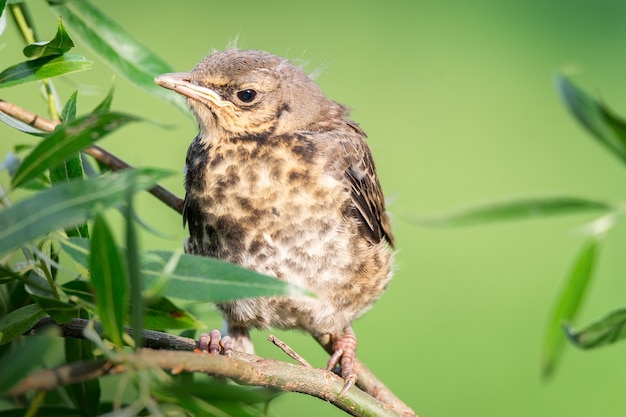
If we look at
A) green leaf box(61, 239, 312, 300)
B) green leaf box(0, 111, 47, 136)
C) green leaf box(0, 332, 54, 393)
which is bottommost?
green leaf box(0, 332, 54, 393)

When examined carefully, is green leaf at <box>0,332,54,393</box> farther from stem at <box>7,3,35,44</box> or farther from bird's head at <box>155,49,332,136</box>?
bird's head at <box>155,49,332,136</box>

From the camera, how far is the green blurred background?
357 cm

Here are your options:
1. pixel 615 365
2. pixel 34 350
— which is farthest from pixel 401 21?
pixel 34 350

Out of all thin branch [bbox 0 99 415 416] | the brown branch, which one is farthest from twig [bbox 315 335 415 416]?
the brown branch

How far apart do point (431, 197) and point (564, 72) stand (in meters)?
2.82

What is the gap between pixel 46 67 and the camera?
1.47m

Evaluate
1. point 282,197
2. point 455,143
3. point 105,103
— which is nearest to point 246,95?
point 282,197

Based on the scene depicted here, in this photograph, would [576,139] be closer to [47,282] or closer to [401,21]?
[401,21]

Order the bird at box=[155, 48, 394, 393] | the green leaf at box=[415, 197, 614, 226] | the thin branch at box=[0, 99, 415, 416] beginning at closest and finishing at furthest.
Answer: the green leaf at box=[415, 197, 614, 226], the thin branch at box=[0, 99, 415, 416], the bird at box=[155, 48, 394, 393]

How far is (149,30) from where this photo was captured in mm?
4453

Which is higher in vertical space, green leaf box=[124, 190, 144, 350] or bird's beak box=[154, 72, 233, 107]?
bird's beak box=[154, 72, 233, 107]

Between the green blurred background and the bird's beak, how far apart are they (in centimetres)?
76

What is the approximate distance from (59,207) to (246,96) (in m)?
1.27

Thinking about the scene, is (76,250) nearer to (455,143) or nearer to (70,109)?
(70,109)
